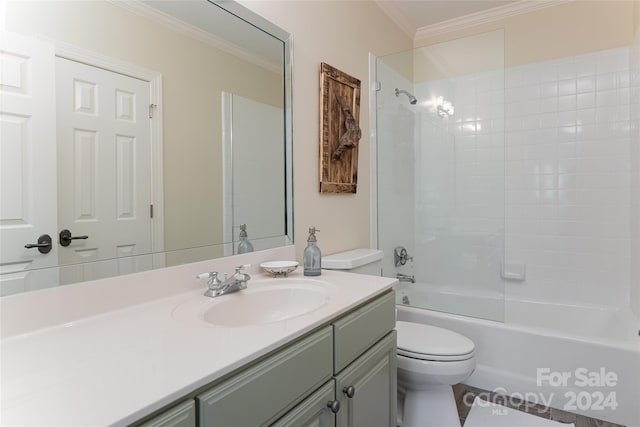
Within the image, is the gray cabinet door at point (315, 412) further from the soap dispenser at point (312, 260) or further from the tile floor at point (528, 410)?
the tile floor at point (528, 410)

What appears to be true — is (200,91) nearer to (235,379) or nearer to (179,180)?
(179,180)

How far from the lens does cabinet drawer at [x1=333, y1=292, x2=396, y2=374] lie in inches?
41.5

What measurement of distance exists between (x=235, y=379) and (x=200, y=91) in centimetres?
99

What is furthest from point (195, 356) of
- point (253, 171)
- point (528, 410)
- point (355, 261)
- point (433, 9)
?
point (433, 9)

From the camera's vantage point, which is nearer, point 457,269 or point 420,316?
point 420,316

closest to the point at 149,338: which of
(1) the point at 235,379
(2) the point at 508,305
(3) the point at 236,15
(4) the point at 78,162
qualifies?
(1) the point at 235,379

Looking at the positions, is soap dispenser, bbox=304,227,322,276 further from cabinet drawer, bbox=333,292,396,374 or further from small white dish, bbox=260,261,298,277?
cabinet drawer, bbox=333,292,396,374

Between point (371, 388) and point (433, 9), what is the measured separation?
265 cm

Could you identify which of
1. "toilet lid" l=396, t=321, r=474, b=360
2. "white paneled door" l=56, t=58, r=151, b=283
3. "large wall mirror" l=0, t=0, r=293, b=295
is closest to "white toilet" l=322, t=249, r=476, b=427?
"toilet lid" l=396, t=321, r=474, b=360

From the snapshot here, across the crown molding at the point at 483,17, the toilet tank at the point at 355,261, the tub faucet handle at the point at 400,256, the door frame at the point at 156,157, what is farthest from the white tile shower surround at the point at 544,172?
the door frame at the point at 156,157

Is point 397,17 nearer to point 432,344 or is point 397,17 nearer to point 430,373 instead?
point 432,344

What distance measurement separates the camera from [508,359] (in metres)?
2.07

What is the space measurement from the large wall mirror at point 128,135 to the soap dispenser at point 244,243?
0.03m

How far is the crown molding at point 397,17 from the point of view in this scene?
8.20ft
